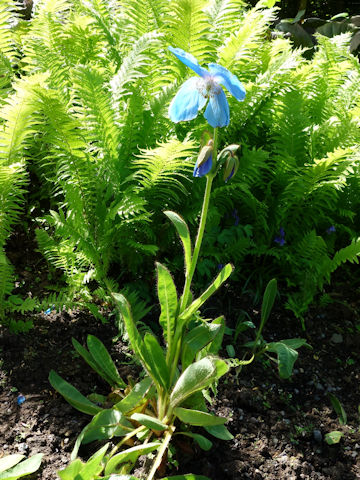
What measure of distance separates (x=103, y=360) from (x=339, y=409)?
94cm

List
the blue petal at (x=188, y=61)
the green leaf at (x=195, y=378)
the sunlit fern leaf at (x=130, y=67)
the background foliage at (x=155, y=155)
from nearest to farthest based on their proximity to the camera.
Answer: the blue petal at (x=188, y=61) < the green leaf at (x=195, y=378) < the background foliage at (x=155, y=155) < the sunlit fern leaf at (x=130, y=67)

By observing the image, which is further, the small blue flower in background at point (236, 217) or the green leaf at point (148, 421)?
the small blue flower in background at point (236, 217)

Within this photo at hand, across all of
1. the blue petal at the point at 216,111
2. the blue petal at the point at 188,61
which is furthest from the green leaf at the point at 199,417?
the blue petal at the point at 188,61

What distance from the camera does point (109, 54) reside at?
2705 millimetres

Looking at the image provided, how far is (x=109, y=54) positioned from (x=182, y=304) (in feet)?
5.50

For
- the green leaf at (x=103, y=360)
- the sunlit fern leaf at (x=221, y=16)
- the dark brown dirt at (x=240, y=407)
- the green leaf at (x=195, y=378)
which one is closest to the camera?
the green leaf at (x=195, y=378)

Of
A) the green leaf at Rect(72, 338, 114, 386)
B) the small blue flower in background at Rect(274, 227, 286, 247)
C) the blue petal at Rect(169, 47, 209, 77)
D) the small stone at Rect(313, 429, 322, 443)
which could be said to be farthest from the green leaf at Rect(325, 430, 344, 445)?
the blue petal at Rect(169, 47, 209, 77)

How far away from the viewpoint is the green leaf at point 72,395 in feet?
5.39

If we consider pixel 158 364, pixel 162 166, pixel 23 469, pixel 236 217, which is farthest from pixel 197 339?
pixel 236 217

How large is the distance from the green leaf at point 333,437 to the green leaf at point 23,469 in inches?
39.9

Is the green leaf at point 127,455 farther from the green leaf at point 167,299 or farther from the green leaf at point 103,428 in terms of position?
the green leaf at point 167,299

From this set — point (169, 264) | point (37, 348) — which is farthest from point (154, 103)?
point (37, 348)

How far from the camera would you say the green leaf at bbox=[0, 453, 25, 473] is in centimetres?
142

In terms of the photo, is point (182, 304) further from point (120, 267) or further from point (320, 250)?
point (320, 250)
